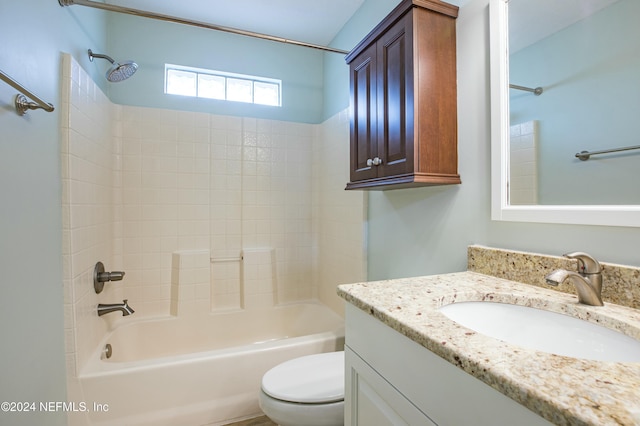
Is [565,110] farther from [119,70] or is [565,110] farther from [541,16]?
[119,70]

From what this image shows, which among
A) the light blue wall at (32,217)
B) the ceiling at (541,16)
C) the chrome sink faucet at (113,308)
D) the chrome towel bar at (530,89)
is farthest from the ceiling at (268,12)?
the chrome sink faucet at (113,308)

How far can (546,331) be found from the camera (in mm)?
780

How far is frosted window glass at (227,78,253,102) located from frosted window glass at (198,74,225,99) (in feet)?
0.19

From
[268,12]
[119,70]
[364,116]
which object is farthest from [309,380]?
[268,12]

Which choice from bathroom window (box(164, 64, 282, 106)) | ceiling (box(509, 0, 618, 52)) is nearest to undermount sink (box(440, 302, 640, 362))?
ceiling (box(509, 0, 618, 52))

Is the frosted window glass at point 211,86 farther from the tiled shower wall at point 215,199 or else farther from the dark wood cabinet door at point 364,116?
the dark wood cabinet door at point 364,116

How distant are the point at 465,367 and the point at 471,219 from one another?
818 mm

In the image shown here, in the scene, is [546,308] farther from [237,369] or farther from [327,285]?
[327,285]

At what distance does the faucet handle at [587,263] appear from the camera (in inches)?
29.4

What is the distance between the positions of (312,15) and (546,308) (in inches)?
92.8

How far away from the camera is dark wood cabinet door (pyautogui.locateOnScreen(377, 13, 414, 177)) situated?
117 cm

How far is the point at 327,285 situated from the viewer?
254cm

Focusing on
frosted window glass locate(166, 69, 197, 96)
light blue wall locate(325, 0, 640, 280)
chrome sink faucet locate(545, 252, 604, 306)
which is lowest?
chrome sink faucet locate(545, 252, 604, 306)

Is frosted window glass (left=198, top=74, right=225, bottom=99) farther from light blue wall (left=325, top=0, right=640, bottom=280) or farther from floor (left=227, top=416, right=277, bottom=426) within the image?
floor (left=227, top=416, right=277, bottom=426)
